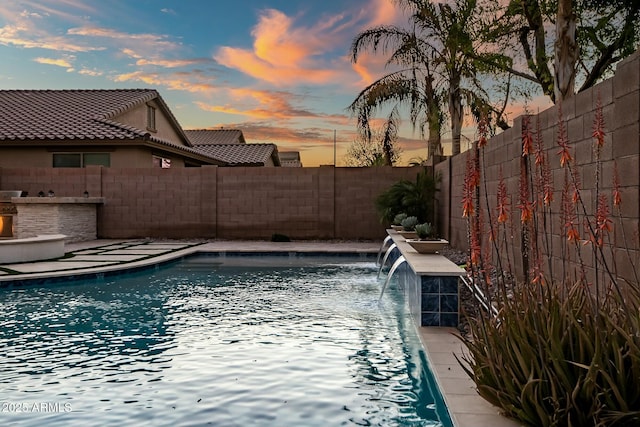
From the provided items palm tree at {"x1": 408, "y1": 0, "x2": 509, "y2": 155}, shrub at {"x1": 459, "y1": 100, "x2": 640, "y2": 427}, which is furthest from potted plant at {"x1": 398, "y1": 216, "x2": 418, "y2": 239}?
palm tree at {"x1": 408, "y1": 0, "x2": 509, "y2": 155}

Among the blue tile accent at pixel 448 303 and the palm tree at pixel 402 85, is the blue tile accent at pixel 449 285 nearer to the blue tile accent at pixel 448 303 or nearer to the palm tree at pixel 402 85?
the blue tile accent at pixel 448 303

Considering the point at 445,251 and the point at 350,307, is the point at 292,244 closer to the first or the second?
the point at 445,251

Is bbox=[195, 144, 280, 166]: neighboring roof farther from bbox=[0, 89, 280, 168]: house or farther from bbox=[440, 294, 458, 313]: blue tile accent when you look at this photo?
bbox=[440, 294, 458, 313]: blue tile accent

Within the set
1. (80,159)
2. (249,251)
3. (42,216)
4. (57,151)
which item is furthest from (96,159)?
(249,251)

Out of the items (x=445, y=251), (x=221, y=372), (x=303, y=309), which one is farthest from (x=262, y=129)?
(x=221, y=372)

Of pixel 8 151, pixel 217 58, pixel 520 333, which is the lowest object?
pixel 520 333

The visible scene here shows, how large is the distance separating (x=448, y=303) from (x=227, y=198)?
11576 mm

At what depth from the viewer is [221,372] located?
450cm

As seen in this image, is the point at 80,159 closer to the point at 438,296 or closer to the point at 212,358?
the point at 212,358

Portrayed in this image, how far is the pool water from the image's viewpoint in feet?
12.1

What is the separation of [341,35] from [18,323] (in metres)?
14.3

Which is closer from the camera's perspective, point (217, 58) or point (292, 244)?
point (292, 244)

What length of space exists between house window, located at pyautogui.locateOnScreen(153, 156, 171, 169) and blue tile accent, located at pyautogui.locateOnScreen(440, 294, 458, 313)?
15882mm

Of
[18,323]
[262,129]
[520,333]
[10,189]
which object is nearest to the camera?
[520,333]
